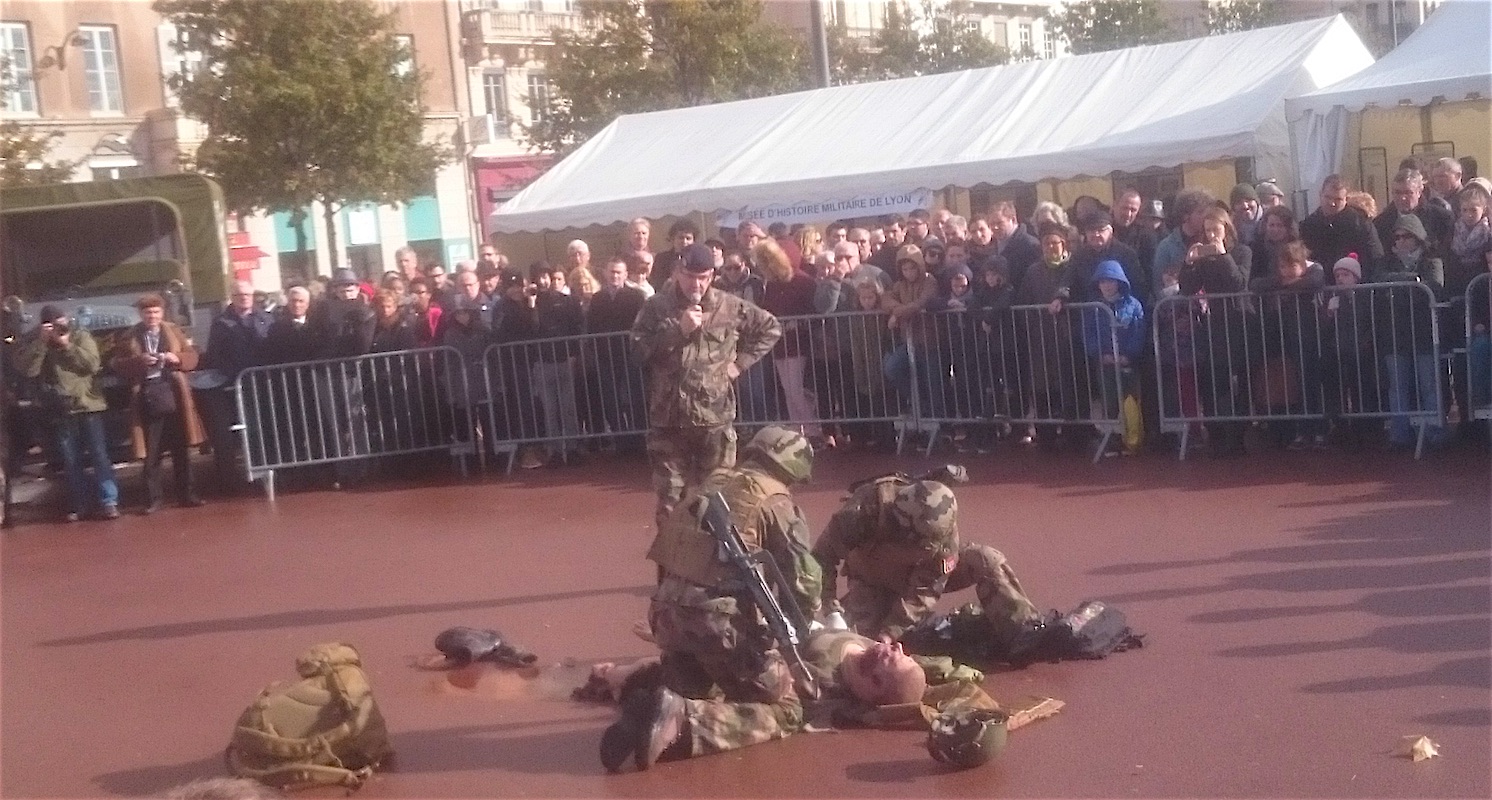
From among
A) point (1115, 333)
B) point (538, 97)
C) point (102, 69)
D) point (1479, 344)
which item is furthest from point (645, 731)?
point (538, 97)

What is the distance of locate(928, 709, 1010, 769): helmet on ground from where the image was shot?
5754 mm

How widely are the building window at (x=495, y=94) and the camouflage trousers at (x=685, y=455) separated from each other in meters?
36.6

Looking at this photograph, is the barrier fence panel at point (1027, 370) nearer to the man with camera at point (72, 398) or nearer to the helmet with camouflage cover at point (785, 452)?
the helmet with camouflage cover at point (785, 452)

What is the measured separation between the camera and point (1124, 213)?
1292 cm

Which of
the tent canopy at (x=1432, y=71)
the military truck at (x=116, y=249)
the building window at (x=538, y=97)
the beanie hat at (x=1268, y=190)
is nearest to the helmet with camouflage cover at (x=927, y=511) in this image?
the beanie hat at (x=1268, y=190)

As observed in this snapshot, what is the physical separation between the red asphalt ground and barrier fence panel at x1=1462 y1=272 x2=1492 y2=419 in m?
0.36

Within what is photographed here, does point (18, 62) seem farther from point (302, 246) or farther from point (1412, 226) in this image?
point (1412, 226)

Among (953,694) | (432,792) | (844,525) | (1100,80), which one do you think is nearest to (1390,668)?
(953,694)

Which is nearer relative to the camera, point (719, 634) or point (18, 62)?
point (719, 634)

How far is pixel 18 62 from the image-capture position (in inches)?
1312

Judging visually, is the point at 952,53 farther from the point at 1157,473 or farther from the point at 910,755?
the point at 910,755

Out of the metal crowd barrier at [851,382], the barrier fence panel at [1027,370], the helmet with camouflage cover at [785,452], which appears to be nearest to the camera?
the helmet with camouflage cover at [785,452]

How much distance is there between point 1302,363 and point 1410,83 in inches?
191

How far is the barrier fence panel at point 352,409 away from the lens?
14.1 metres
